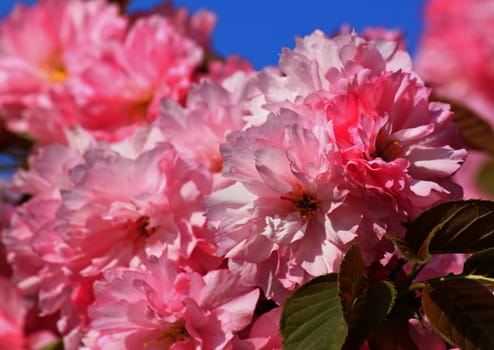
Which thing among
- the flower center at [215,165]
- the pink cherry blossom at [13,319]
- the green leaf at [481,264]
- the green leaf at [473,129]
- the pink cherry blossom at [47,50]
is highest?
the pink cherry blossom at [47,50]

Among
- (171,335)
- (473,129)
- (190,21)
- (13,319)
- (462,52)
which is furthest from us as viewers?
(462,52)

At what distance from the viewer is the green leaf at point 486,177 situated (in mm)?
1186

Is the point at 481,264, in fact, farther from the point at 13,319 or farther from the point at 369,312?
the point at 13,319

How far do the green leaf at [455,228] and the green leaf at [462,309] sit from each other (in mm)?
24

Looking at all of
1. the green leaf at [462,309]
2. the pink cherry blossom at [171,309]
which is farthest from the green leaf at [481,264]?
the pink cherry blossom at [171,309]

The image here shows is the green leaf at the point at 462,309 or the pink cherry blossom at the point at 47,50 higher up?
the pink cherry blossom at the point at 47,50

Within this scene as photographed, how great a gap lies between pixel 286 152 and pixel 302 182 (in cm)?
2

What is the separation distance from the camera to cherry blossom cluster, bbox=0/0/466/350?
0.57 metres

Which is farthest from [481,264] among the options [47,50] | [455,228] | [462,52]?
[462,52]

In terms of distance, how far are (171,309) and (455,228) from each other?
20 centimetres

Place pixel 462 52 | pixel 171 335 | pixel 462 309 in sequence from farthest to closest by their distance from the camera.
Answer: pixel 462 52, pixel 171 335, pixel 462 309

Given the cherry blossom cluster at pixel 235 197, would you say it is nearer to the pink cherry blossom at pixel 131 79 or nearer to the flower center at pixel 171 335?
the flower center at pixel 171 335

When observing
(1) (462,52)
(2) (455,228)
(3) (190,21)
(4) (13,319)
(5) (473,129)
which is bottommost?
(4) (13,319)

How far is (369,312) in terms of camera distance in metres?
0.53
